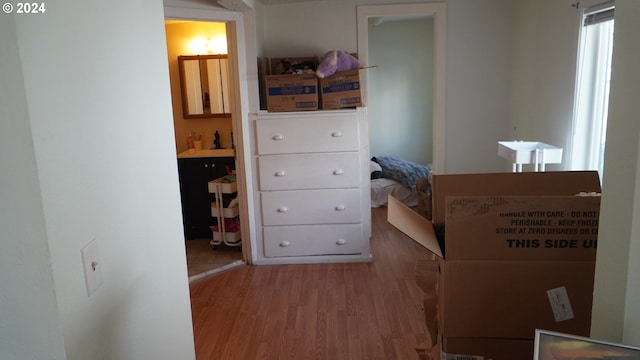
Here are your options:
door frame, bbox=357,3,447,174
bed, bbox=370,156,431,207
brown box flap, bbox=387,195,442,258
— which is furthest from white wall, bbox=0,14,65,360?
bed, bbox=370,156,431,207

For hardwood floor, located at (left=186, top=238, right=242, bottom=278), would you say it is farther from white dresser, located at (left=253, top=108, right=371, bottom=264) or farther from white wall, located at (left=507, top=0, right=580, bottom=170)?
white wall, located at (left=507, top=0, right=580, bottom=170)

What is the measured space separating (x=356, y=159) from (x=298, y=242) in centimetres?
86

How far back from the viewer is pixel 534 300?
4.46 ft

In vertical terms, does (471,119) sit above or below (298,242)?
→ above

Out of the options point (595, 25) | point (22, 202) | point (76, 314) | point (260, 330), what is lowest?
point (260, 330)

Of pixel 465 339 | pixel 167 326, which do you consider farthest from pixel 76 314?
pixel 465 339

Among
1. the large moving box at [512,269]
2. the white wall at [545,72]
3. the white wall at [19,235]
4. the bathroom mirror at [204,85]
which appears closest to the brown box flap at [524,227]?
the large moving box at [512,269]

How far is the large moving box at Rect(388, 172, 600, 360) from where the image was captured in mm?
1331

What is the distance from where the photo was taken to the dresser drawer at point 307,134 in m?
3.71

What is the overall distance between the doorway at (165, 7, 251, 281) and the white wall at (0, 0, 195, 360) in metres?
2.17

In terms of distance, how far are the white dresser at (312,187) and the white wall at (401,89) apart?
8.95ft

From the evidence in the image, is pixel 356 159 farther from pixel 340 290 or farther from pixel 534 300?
pixel 534 300

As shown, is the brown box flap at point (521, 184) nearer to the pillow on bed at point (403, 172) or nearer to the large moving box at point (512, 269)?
the large moving box at point (512, 269)

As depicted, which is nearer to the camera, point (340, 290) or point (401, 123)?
point (340, 290)
